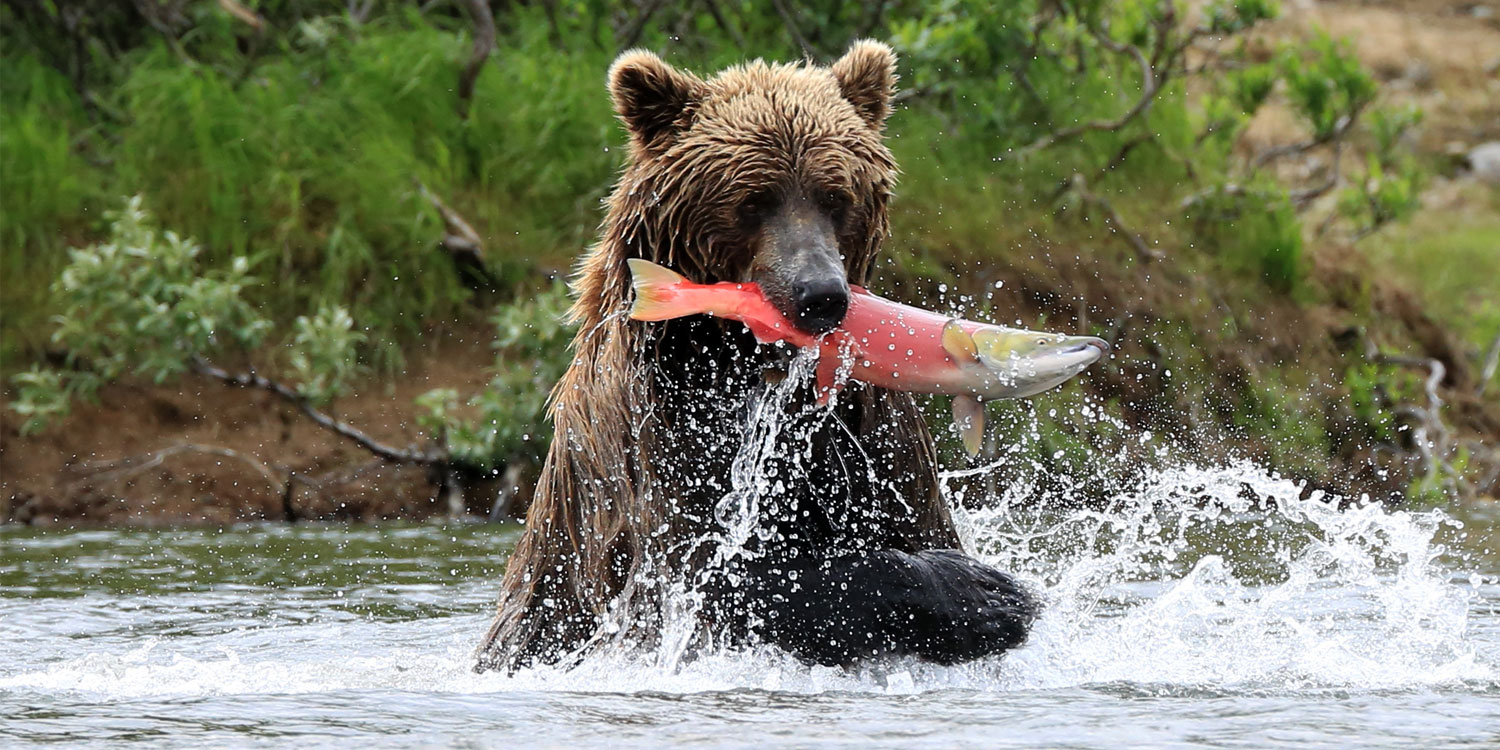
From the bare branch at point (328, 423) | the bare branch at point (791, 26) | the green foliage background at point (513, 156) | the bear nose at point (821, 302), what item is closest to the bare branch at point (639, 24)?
the green foliage background at point (513, 156)

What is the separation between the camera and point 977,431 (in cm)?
452

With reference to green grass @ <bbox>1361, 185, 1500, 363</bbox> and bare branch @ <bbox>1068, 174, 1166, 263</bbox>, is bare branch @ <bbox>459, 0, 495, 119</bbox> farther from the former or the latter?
green grass @ <bbox>1361, 185, 1500, 363</bbox>

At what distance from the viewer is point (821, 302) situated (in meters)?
4.40

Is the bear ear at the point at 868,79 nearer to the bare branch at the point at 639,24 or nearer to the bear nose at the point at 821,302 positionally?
the bear nose at the point at 821,302

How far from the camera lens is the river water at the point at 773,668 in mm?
4027

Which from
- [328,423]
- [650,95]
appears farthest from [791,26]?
[650,95]

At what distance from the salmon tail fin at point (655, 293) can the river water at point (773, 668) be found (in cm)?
83

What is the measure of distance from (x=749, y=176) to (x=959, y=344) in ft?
2.13

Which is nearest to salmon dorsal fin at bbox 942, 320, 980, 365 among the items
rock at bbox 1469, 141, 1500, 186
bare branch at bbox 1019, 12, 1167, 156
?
bare branch at bbox 1019, 12, 1167, 156

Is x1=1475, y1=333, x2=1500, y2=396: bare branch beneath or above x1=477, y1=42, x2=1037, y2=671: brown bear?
above

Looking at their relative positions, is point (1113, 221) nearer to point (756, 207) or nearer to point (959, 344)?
point (756, 207)

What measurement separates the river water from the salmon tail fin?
0.83m

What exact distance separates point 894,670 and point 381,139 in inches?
253

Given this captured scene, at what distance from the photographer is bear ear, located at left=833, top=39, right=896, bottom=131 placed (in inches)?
200
